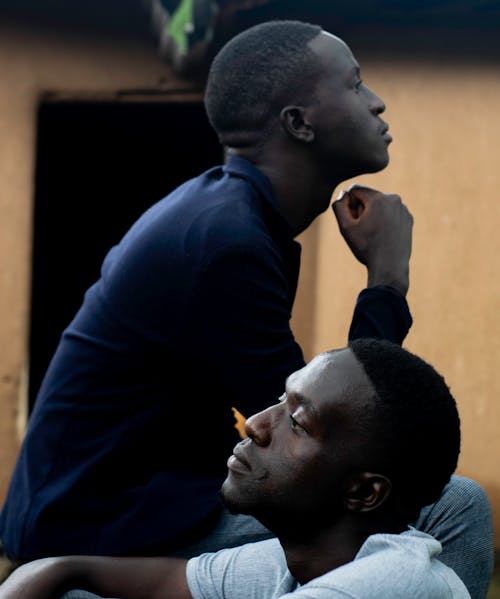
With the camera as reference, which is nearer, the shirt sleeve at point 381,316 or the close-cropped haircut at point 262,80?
the shirt sleeve at point 381,316

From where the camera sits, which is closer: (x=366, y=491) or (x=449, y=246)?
(x=366, y=491)

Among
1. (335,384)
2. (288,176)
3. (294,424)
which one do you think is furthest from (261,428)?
(288,176)

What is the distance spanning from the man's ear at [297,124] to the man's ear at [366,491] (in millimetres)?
1077

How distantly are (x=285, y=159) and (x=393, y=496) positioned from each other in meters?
1.07

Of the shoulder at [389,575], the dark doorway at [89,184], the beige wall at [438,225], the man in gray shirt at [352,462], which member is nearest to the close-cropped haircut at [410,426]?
the man in gray shirt at [352,462]

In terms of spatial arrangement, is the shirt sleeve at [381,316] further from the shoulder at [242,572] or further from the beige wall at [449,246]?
the beige wall at [449,246]

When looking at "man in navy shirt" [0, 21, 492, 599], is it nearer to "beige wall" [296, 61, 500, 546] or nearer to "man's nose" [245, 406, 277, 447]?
"man's nose" [245, 406, 277, 447]

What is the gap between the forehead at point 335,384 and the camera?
82.2 inches

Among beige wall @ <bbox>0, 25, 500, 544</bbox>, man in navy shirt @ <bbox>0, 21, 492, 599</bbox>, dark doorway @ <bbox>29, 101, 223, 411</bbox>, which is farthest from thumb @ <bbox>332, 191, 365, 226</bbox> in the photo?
dark doorway @ <bbox>29, 101, 223, 411</bbox>

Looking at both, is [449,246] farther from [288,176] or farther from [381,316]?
[381,316]

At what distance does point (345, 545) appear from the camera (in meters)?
2.12

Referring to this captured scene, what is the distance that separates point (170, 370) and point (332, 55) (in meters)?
0.92

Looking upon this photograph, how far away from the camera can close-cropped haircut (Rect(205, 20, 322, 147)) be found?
2902 millimetres

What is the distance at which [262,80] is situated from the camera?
291cm
